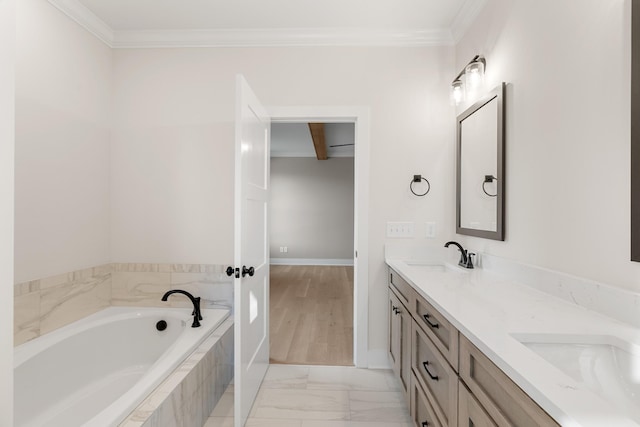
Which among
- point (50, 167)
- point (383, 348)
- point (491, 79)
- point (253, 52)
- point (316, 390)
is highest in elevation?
point (253, 52)

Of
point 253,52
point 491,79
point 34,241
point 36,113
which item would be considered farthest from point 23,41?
point 491,79

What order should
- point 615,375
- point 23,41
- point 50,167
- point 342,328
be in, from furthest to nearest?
point 342,328, point 50,167, point 23,41, point 615,375

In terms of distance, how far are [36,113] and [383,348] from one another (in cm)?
283

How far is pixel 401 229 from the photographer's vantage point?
235 centimetres

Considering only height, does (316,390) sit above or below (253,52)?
below

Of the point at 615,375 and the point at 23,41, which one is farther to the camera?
the point at 23,41

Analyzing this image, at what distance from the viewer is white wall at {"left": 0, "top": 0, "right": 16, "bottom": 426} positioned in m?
0.66

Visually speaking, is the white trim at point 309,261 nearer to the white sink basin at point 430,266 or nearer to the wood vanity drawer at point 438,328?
the white sink basin at point 430,266

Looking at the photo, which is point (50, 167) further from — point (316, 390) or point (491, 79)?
point (491, 79)

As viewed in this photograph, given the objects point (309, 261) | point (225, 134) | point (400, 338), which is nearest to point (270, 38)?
point (225, 134)

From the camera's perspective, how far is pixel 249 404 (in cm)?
182

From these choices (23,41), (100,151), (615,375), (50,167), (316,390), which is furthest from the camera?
(100,151)

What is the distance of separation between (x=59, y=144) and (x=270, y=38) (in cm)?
164

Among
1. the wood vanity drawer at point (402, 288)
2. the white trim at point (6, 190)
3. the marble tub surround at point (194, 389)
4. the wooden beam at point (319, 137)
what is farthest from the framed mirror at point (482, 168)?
the wooden beam at point (319, 137)
